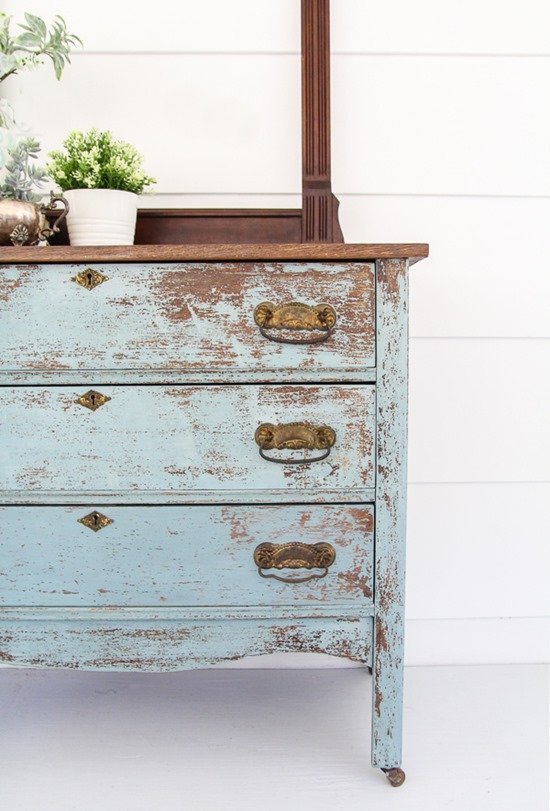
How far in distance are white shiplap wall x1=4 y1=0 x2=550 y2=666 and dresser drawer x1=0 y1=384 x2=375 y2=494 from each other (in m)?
0.65

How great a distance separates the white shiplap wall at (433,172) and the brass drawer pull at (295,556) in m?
0.66

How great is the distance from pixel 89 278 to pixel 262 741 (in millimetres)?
1039

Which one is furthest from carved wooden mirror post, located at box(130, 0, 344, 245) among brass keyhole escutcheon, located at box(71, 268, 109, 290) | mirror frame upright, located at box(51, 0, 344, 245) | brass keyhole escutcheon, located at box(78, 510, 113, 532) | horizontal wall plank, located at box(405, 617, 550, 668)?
horizontal wall plank, located at box(405, 617, 550, 668)

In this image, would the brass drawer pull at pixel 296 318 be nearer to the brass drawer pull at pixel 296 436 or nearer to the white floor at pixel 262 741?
the brass drawer pull at pixel 296 436

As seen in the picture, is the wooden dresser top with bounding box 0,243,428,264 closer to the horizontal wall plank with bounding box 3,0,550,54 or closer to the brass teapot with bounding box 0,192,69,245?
the brass teapot with bounding box 0,192,69,245

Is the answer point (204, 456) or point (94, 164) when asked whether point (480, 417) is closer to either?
point (204, 456)

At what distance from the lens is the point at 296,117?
1.81m

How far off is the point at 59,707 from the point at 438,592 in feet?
3.32

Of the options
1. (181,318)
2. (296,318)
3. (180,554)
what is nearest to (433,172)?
(296,318)

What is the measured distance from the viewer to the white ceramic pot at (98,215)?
148 cm

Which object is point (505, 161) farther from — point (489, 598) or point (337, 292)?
point (489, 598)

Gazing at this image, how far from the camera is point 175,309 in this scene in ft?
4.22

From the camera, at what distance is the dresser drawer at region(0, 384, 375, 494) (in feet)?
4.26

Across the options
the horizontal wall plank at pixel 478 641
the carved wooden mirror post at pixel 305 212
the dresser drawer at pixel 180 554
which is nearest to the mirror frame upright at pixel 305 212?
the carved wooden mirror post at pixel 305 212
